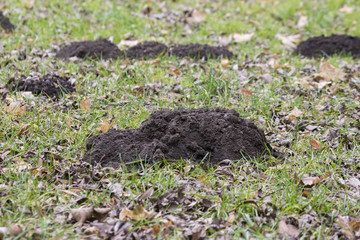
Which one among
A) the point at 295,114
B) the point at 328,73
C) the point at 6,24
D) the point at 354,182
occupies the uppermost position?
the point at 6,24

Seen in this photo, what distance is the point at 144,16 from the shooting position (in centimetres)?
848

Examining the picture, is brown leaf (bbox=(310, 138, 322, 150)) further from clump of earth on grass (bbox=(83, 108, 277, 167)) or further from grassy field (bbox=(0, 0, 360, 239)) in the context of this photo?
clump of earth on grass (bbox=(83, 108, 277, 167))

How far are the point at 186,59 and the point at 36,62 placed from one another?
2335 mm

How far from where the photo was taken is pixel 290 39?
767cm

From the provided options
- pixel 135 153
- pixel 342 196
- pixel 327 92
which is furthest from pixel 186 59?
pixel 342 196

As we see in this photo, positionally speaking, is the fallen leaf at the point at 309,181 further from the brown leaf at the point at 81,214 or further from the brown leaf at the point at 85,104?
the brown leaf at the point at 85,104

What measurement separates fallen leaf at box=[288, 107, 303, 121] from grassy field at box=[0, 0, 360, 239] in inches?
0.5

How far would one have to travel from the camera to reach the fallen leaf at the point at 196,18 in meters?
8.42

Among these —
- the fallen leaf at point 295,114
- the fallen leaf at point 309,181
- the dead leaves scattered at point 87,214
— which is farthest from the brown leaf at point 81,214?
the fallen leaf at point 295,114

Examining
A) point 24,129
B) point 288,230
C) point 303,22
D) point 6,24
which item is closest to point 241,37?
point 303,22

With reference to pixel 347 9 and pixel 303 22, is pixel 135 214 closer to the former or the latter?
pixel 303 22

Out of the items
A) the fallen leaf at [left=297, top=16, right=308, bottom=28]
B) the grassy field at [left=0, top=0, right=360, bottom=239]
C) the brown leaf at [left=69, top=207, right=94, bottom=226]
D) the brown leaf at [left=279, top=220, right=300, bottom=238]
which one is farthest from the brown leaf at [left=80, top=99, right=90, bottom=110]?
the fallen leaf at [left=297, top=16, right=308, bottom=28]

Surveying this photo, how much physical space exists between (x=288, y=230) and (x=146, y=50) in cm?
428

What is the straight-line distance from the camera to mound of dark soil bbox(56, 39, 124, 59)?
626 centimetres
